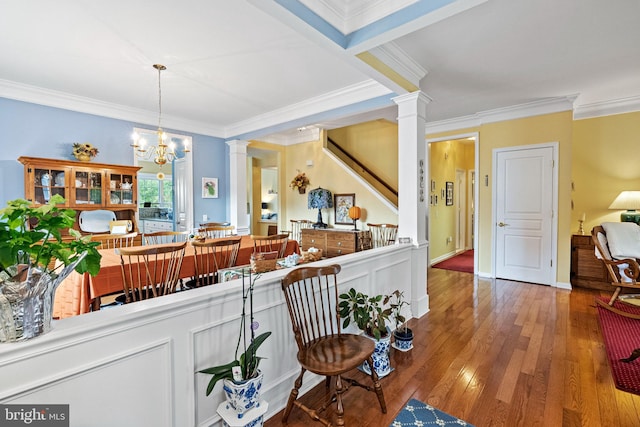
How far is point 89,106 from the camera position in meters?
4.10

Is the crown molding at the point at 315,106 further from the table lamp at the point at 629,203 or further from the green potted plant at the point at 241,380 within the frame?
the table lamp at the point at 629,203

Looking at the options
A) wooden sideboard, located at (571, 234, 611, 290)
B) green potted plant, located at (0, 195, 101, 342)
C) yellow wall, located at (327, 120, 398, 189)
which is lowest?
wooden sideboard, located at (571, 234, 611, 290)

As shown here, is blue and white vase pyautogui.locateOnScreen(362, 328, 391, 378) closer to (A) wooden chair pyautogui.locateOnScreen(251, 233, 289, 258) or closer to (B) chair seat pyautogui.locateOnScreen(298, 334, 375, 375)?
(B) chair seat pyautogui.locateOnScreen(298, 334, 375, 375)

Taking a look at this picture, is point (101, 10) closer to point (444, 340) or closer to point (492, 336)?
point (444, 340)

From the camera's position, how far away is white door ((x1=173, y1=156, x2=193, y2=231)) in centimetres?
525

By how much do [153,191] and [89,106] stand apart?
13.8 ft

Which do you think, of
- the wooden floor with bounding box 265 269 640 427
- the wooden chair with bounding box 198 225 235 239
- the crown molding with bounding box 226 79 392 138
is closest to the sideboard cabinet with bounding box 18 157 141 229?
the wooden chair with bounding box 198 225 235 239

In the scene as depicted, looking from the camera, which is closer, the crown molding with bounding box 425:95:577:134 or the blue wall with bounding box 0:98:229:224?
the blue wall with bounding box 0:98:229:224

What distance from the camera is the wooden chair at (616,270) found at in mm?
3066

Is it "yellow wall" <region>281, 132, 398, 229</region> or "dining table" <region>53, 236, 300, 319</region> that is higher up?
"yellow wall" <region>281, 132, 398, 229</region>

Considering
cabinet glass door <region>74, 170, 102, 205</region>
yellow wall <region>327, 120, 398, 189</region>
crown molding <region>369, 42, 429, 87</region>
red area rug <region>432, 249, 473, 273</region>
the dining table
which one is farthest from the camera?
yellow wall <region>327, 120, 398, 189</region>

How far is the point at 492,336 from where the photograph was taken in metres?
2.78

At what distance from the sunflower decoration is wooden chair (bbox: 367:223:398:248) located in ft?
14.4

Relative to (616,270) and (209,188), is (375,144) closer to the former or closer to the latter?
(209,188)
